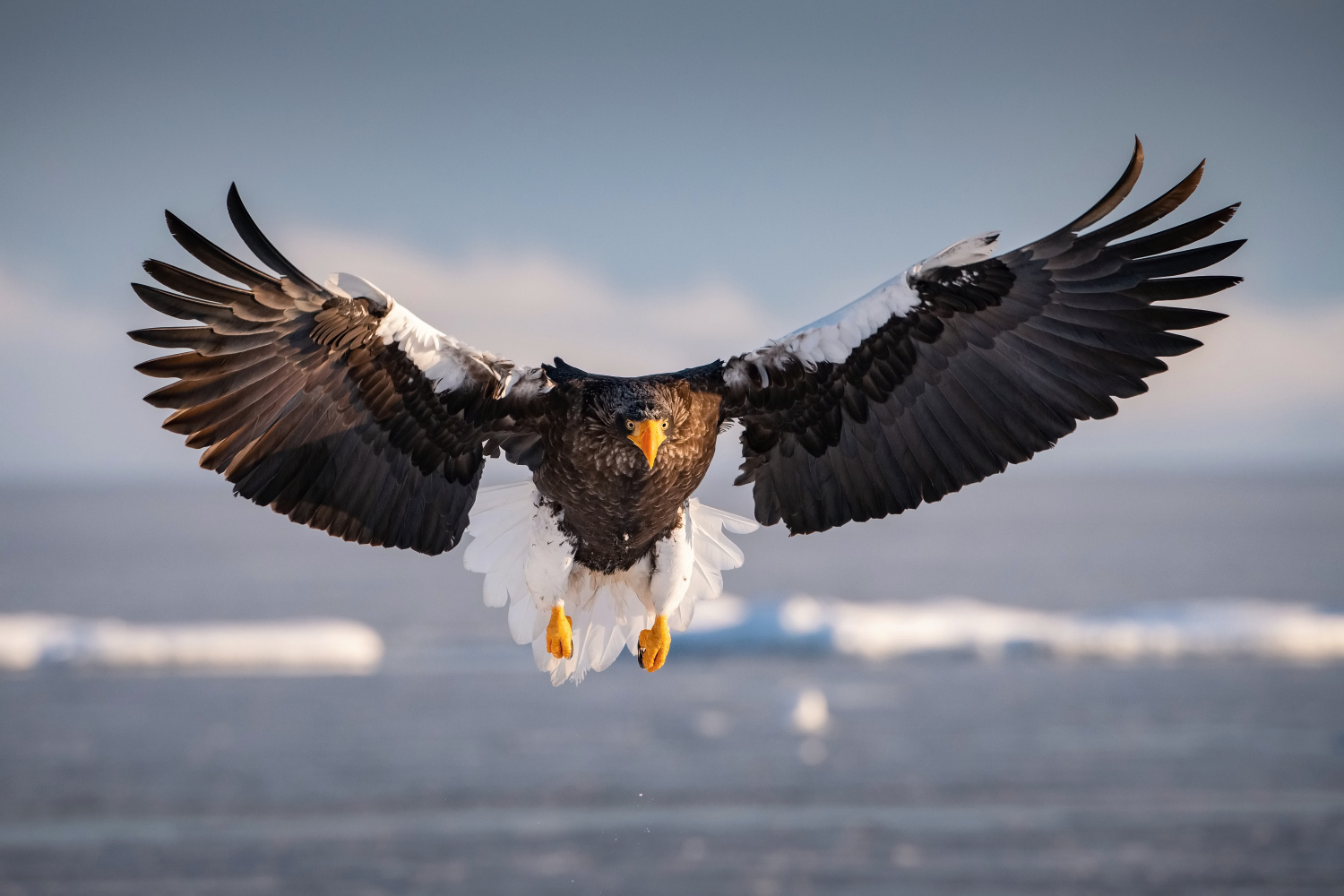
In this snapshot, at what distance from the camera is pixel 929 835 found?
11.4 meters

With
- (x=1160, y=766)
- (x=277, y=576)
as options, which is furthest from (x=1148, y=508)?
(x=1160, y=766)

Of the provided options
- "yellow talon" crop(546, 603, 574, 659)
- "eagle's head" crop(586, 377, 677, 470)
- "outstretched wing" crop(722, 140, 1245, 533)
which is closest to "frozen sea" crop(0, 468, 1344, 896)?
"yellow talon" crop(546, 603, 574, 659)

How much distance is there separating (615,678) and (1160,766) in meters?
8.99

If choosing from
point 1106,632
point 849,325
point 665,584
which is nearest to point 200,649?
point 1106,632

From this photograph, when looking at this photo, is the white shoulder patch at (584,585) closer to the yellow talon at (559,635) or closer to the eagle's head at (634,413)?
the yellow talon at (559,635)

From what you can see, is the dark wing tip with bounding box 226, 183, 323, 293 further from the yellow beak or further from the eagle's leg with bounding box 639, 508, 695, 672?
the eagle's leg with bounding box 639, 508, 695, 672

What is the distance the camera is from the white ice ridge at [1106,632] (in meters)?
21.0

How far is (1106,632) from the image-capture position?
22984mm

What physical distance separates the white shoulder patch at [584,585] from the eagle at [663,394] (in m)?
0.25

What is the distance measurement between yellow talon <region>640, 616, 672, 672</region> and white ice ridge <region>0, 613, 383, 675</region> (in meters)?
15.2

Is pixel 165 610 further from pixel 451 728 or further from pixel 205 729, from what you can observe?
pixel 451 728

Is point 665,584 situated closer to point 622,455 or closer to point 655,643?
point 655,643

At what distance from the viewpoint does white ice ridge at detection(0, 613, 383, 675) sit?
20.4 metres

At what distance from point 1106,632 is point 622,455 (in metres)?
20.9
